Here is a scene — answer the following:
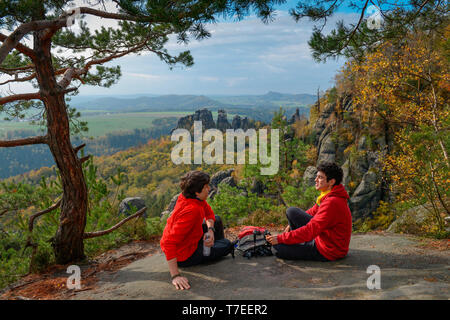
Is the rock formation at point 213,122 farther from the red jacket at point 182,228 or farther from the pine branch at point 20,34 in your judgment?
the red jacket at point 182,228

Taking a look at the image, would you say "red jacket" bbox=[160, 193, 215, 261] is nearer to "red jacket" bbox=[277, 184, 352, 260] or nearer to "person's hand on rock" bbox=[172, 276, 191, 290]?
"person's hand on rock" bbox=[172, 276, 191, 290]

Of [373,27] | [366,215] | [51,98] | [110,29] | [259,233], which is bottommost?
[366,215]

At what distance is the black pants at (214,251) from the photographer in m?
3.46

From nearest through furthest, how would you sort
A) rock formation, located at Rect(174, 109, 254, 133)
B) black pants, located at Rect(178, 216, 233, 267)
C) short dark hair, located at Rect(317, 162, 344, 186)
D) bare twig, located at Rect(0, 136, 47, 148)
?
1. short dark hair, located at Rect(317, 162, 344, 186)
2. black pants, located at Rect(178, 216, 233, 267)
3. bare twig, located at Rect(0, 136, 47, 148)
4. rock formation, located at Rect(174, 109, 254, 133)

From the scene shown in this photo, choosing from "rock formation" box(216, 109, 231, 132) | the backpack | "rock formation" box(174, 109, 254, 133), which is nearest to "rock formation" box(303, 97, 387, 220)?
the backpack

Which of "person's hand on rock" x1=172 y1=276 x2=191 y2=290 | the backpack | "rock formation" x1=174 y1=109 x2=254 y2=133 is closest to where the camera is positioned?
"person's hand on rock" x1=172 y1=276 x2=191 y2=290

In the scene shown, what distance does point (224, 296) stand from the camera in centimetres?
268

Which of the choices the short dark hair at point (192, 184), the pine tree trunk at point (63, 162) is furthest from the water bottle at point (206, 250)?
the pine tree trunk at point (63, 162)

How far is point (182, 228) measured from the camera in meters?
3.04

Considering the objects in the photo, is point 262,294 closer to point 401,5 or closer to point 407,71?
point 401,5

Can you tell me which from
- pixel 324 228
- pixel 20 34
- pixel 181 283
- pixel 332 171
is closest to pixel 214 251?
pixel 181 283

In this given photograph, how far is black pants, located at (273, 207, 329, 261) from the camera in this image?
3.48 m

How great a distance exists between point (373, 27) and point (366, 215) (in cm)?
1754
